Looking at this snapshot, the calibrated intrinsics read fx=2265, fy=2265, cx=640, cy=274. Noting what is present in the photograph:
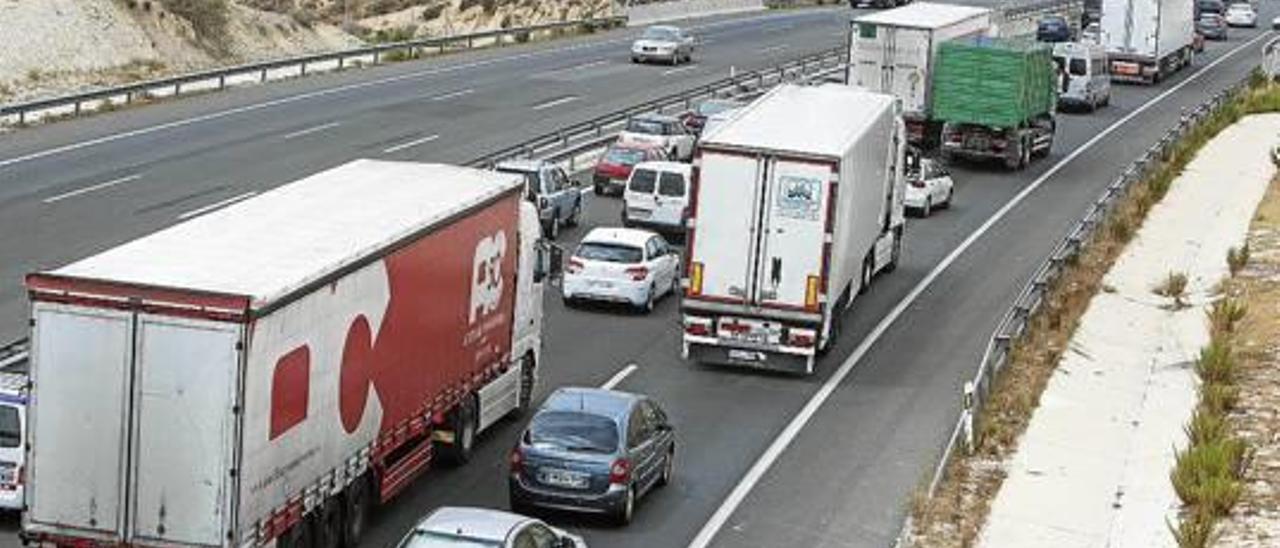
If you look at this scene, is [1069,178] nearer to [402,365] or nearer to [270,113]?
[270,113]

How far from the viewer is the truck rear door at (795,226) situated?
32406 millimetres

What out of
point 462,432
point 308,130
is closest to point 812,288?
point 462,432

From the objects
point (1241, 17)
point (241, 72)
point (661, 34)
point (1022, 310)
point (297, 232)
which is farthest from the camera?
point (1241, 17)

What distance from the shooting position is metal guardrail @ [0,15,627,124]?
5434cm

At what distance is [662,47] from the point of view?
264 ft

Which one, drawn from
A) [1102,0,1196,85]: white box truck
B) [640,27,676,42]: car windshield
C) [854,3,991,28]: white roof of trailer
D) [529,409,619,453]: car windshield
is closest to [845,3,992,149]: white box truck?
[854,3,991,28]: white roof of trailer

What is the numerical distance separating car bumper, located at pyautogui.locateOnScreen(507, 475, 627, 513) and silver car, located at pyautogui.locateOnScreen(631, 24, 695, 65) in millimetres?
56997

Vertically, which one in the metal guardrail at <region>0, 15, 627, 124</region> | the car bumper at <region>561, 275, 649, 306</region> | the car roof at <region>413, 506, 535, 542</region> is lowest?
the car bumper at <region>561, 275, 649, 306</region>

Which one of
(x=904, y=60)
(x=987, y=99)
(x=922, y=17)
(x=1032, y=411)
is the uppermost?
(x=922, y=17)

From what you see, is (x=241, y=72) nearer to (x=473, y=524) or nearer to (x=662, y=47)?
(x=662, y=47)

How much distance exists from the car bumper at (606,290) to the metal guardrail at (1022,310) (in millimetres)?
5745

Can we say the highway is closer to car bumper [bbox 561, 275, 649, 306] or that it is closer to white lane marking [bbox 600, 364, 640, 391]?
white lane marking [bbox 600, 364, 640, 391]

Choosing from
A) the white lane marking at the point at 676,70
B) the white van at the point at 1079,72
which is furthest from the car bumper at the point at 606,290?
the white lane marking at the point at 676,70

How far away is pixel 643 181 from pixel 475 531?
26.0m
